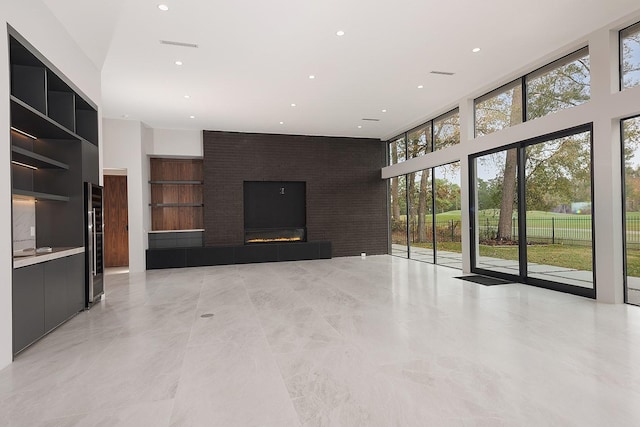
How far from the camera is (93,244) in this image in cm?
522

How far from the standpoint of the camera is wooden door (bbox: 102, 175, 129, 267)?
9.45 metres

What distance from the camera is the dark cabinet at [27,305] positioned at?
327 centimetres

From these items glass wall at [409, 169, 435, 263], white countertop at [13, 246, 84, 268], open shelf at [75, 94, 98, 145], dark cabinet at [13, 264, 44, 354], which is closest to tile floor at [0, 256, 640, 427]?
dark cabinet at [13, 264, 44, 354]

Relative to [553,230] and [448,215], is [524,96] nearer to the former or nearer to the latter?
[553,230]

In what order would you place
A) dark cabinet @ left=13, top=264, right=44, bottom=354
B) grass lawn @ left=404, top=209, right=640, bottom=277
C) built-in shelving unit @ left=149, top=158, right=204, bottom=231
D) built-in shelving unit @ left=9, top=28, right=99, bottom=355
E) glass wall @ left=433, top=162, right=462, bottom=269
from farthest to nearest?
built-in shelving unit @ left=149, top=158, right=204, bottom=231 → glass wall @ left=433, top=162, right=462, bottom=269 → grass lawn @ left=404, top=209, right=640, bottom=277 → built-in shelving unit @ left=9, top=28, right=99, bottom=355 → dark cabinet @ left=13, top=264, right=44, bottom=354

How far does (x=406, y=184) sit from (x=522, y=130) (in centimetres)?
437

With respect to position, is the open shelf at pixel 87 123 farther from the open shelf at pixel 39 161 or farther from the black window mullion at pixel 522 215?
the black window mullion at pixel 522 215

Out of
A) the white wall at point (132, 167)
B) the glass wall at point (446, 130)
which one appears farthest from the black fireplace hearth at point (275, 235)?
the glass wall at point (446, 130)

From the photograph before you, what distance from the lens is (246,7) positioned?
4234 mm

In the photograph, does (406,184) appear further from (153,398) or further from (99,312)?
(153,398)

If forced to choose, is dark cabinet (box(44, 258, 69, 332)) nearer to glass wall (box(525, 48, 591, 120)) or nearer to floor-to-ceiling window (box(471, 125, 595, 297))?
floor-to-ceiling window (box(471, 125, 595, 297))

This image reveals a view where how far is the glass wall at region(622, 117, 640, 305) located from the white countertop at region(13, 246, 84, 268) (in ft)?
22.7

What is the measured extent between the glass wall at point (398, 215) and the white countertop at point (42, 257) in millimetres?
8082

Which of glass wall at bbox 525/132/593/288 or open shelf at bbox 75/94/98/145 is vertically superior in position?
open shelf at bbox 75/94/98/145
